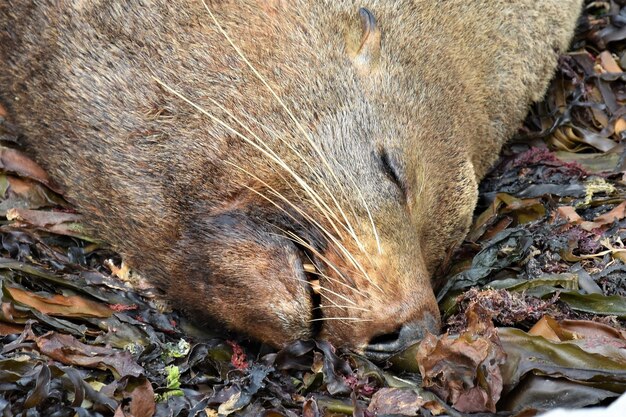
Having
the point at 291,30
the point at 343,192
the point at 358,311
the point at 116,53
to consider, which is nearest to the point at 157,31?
the point at 116,53

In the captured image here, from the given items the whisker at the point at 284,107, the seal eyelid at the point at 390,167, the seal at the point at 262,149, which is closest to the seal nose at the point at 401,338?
the seal at the point at 262,149

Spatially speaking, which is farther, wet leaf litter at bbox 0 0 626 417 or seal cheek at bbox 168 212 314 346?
seal cheek at bbox 168 212 314 346

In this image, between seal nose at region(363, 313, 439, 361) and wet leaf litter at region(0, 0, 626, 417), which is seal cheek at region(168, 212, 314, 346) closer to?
wet leaf litter at region(0, 0, 626, 417)

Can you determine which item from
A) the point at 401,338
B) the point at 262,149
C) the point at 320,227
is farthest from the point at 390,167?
the point at 401,338

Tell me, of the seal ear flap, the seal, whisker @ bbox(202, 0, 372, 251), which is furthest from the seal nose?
the seal ear flap

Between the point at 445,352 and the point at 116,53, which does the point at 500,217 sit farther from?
the point at 116,53

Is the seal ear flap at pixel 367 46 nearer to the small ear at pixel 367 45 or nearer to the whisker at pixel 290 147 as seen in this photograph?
the small ear at pixel 367 45
